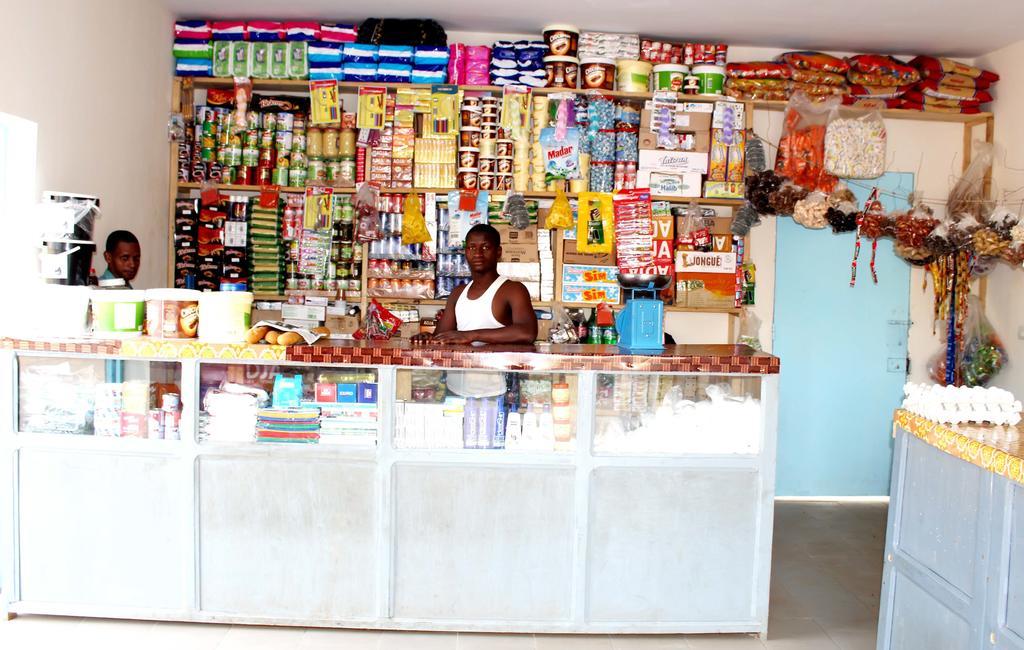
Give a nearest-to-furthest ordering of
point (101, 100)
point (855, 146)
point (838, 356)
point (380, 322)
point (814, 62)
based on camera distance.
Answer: point (101, 100) < point (380, 322) < point (855, 146) < point (814, 62) < point (838, 356)

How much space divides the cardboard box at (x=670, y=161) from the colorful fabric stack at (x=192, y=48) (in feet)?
10.1

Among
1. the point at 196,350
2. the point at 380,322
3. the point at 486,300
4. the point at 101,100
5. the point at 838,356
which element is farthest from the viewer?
the point at 838,356

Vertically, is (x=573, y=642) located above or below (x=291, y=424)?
below

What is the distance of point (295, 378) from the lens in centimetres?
378

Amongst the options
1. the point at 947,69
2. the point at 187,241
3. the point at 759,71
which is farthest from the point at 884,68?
the point at 187,241

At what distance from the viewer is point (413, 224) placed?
6129 millimetres

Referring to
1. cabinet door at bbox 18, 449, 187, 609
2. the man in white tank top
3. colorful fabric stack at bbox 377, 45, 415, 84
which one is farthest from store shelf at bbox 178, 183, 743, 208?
cabinet door at bbox 18, 449, 187, 609

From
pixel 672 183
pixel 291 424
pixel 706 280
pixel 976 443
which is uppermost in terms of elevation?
pixel 672 183

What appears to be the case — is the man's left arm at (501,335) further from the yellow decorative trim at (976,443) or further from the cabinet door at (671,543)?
the yellow decorative trim at (976,443)

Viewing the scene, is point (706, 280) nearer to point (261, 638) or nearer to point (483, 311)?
point (483, 311)

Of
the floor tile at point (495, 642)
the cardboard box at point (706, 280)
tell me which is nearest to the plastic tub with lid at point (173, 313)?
the floor tile at point (495, 642)

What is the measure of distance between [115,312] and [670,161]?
12.6 ft

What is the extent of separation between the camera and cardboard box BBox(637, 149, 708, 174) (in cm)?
623

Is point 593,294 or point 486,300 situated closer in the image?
point 486,300
